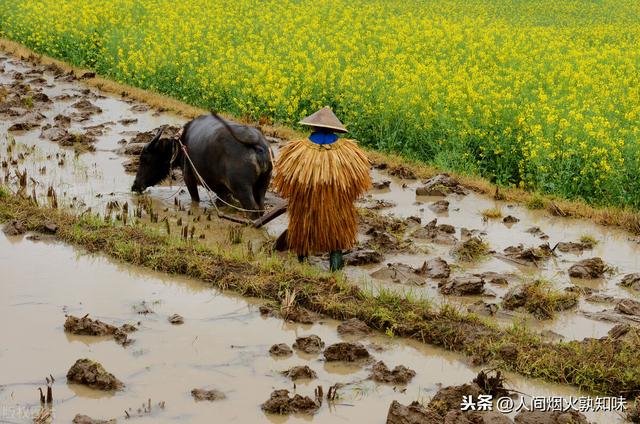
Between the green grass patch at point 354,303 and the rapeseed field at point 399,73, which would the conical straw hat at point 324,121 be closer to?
the green grass patch at point 354,303

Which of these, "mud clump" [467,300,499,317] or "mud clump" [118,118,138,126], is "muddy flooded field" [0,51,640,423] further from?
"mud clump" [118,118,138,126]

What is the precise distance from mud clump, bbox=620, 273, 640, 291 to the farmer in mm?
2271

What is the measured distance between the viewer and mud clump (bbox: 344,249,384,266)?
816 centimetres

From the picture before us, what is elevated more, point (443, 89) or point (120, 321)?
point (443, 89)

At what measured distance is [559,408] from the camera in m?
5.54

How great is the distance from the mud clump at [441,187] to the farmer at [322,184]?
2.74m

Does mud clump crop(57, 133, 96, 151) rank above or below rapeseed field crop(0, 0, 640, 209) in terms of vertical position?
below

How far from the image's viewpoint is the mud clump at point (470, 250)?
837 cm

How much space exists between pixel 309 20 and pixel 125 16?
3813 mm

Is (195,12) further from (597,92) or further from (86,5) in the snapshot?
(597,92)

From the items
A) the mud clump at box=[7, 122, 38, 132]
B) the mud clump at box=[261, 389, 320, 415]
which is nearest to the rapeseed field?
the mud clump at box=[7, 122, 38, 132]

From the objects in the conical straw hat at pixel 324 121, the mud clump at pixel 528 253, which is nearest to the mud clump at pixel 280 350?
the conical straw hat at pixel 324 121

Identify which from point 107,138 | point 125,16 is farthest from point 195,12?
point 107,138

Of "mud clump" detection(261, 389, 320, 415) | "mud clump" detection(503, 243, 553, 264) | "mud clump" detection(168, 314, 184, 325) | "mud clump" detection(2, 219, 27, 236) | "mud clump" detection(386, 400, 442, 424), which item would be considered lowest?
"mud clump" detection(2, 219, 27, 236)
